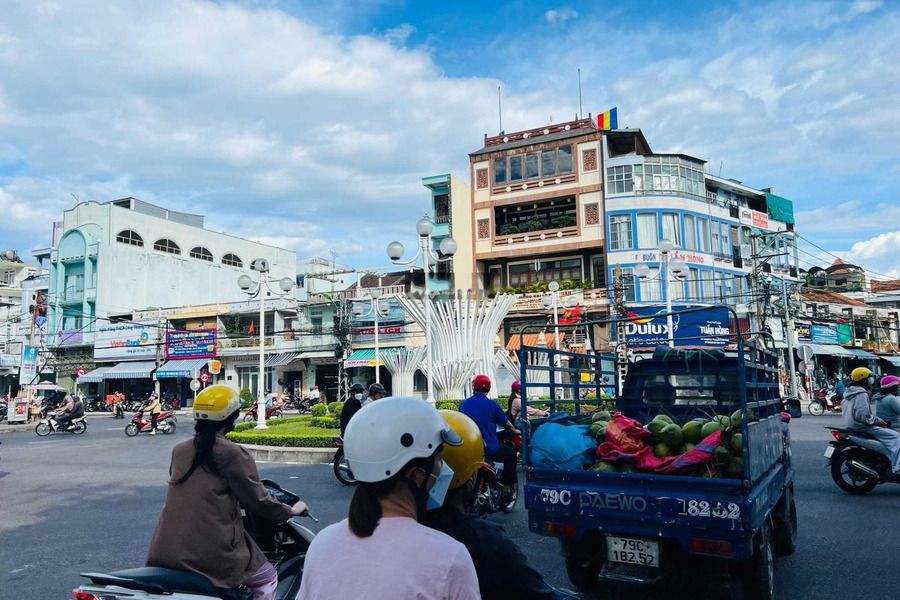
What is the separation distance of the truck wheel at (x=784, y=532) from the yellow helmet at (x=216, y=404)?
4616mm

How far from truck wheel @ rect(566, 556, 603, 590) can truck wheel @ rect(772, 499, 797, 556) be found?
1658 millimetres

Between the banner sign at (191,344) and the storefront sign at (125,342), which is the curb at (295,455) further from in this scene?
the storefront sign at (125,342)

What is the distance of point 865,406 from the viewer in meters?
8.44

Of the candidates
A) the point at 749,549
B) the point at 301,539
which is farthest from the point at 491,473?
the point at 749,549

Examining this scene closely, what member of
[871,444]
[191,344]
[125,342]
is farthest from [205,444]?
[125,342]

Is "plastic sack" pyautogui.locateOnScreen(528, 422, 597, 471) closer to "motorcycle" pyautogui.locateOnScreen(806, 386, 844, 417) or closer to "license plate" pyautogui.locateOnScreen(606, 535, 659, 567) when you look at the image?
"license plate" pyautogui.locateOnScreen(606, 535, 659, 567)

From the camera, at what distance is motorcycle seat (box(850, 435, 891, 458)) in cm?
847

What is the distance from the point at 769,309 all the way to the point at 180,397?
36421 mm

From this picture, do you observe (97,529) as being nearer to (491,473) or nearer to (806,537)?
(491,473)

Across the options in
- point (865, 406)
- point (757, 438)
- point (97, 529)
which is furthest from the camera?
point (865, 406)

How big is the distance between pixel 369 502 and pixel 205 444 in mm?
1731

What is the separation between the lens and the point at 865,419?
848 cm

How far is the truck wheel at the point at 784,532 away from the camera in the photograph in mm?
5785

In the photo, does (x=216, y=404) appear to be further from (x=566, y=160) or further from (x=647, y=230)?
(x=566, y=160)
